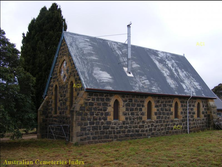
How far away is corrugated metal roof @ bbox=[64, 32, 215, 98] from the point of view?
15656mm

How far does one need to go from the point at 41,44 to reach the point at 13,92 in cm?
1114

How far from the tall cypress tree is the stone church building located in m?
5.30

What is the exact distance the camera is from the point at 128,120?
1609 centimetres

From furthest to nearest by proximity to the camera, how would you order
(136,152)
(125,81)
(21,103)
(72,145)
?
1. (125,81)
2. (21,103)
3. (72,145)
4. (136,152)

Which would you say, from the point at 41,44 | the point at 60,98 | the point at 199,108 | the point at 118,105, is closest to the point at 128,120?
the point at 118,105

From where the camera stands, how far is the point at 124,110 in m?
15.9

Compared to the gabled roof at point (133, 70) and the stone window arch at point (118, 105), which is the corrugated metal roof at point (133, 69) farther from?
the stone window arch at point (118, 105)

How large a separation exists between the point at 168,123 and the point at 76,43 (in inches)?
343

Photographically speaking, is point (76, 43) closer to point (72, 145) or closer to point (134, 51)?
point (134, 51)

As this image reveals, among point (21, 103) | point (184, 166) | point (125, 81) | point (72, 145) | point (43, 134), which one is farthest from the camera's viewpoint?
point (43, 134)

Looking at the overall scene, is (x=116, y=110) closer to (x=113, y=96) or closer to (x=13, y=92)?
(x=113, y=96)

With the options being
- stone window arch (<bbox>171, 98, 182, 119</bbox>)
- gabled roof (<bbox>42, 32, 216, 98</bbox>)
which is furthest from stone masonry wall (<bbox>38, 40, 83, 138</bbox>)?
stone window arch (<bbox>171, 98, 182, 119</bbox>)

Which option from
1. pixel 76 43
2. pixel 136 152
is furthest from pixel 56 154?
pixel 76 43

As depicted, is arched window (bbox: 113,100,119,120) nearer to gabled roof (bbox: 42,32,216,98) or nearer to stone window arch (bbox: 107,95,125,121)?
stone window arch (bbox: 107,95,125,121)
